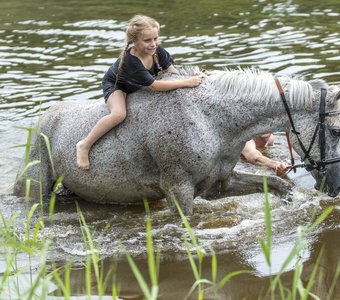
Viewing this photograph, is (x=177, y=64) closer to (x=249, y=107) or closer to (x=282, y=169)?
(x=282, y=169)

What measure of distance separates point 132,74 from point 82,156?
3.39ft

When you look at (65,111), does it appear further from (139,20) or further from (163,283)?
(163,283)

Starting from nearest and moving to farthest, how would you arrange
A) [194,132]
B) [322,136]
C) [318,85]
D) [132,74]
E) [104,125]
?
[322,136], [318,85], [194,132], [132,74], [104,125]

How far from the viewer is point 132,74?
7562mm

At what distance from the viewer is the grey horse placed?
7.29m

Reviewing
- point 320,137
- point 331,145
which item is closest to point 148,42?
point 320,137

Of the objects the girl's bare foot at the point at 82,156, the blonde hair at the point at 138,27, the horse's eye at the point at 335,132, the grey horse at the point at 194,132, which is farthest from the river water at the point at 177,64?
the blonde hair at the point at 138,27

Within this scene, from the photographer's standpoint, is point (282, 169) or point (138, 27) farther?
point (282, 169)

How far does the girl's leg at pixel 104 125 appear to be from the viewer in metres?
7.77

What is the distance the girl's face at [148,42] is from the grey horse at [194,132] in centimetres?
42

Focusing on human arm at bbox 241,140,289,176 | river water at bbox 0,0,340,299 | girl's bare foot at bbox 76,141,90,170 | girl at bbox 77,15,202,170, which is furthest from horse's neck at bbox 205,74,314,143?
human arm at bbox 241,140,289,176

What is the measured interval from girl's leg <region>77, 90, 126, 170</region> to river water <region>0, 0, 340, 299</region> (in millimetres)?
661

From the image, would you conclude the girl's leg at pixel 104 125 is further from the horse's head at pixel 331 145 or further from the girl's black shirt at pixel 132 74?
the horse's head at pixel 331 145

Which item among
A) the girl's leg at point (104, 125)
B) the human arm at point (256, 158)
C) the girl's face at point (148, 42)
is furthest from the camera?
the human arm at point (256, 158)
